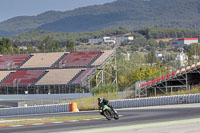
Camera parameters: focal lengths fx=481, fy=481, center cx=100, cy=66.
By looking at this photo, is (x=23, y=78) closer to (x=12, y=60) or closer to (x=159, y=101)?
(x=12, y=60)

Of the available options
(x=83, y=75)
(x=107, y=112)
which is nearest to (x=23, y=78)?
(x=83, y=75)

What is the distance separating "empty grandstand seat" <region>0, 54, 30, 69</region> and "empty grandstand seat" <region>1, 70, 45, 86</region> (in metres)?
3.88

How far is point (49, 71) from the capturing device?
8538 cm

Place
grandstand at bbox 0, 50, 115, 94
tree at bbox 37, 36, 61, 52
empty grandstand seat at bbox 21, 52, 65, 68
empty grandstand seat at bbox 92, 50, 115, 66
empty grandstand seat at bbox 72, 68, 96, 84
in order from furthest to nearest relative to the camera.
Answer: tree at bbox 37, 36, 61, 52, empty grandstand seat at bbox 21, 52, 65, 68, empty grandstand seat at bbox 92, 50, 115, 66, grandstand at bbox 0, 50, 115, 94, empty grandstand seat at bbox 72, 68, 96, 84

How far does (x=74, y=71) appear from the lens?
3255 inches

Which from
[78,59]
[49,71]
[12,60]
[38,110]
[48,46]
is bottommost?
[38,110]

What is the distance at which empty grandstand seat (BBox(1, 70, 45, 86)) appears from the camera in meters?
81.4

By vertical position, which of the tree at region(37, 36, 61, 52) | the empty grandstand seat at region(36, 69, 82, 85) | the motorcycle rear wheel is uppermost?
the tree at region(37, 36, 61, 52)

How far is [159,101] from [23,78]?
45.3m

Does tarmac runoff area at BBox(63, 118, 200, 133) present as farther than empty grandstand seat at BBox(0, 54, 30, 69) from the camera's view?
No

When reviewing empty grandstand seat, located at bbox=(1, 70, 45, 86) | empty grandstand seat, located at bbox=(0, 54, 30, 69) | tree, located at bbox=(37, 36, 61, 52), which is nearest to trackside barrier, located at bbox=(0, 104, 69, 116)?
empty grandstand seat, located at bbox=(1, 70, 45, 86)

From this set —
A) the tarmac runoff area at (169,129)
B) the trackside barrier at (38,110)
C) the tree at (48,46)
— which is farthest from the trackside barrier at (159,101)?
the tree at (48,46)

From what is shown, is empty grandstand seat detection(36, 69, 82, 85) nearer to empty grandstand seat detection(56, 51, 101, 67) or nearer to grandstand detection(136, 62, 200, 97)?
empty grandstand seat detection(56, 51, 101, 67)

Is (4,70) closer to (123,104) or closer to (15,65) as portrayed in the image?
(15,65)
